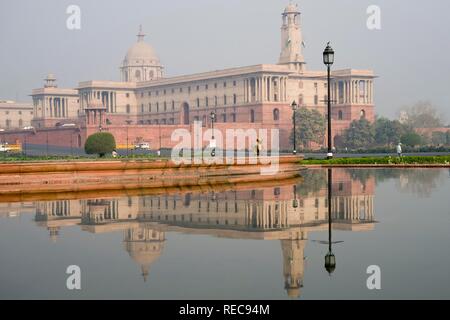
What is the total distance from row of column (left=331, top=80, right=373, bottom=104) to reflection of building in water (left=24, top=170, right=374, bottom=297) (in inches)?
4241

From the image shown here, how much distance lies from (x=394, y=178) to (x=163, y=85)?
110 metres

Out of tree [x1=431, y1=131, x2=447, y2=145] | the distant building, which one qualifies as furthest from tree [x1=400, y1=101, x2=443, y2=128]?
the distant building

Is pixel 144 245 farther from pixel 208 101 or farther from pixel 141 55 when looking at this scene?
pixel 141 55

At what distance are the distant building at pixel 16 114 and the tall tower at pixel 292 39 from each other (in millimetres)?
70751

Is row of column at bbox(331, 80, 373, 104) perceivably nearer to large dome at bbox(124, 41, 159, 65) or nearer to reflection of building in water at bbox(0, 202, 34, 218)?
large dome at bbox(124, 41, 159, 65)

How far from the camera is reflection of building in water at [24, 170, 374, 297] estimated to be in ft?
38.8

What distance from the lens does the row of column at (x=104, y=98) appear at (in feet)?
452

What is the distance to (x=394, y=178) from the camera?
28156mm

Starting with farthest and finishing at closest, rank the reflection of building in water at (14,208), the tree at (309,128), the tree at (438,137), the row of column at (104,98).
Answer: the row of column at (104,98), the tree at (438,137), the tree at (309,128), the reflection of building in water at (14,208)

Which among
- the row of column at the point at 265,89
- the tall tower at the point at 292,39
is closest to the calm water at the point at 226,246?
the row of column at the point at 265,89

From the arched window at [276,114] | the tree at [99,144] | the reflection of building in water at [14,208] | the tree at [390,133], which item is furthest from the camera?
the arched window at [276,114]

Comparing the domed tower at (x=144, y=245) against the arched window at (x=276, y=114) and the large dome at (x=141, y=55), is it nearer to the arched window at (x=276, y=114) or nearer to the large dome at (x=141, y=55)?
the arched window at (x=276, y=114)

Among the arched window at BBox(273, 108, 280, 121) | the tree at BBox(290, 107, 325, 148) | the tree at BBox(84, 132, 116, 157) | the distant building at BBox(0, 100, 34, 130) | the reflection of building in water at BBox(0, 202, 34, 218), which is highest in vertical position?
the distant building at BBox(0, 100, 34, 130)

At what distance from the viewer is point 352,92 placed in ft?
417
